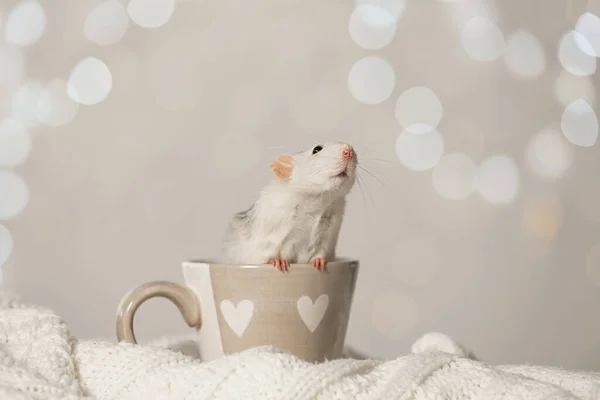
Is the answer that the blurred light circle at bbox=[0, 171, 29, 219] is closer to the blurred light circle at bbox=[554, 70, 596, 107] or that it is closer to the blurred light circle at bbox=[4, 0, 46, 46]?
the blurred light circle at bbox=[4, 0, 46, 46]

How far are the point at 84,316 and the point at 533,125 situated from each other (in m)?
1.00

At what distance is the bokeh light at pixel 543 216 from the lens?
1.38m

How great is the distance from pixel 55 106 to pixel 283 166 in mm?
737

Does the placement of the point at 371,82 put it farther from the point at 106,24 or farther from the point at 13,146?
the point at 13,146

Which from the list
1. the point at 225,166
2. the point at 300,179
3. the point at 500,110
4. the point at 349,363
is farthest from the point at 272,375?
the point at 500,110

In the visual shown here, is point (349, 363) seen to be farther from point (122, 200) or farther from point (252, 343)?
point (122, 200)

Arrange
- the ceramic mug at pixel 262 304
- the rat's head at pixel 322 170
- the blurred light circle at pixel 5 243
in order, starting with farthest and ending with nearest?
the blurred light circle at pixel 5 243
the rat's head at pixel 322 170
the ceramic mug at pixel 262 304

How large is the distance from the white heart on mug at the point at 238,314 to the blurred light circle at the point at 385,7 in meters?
0.88

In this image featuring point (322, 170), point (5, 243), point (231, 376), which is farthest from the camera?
point (5, 243)

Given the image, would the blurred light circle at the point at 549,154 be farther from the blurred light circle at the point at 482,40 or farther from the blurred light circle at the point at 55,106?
the blurred light circle at the point at 55,106

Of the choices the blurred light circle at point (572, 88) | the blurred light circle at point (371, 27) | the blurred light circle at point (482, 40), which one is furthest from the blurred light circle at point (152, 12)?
the blurred light circle at point (572, 88)

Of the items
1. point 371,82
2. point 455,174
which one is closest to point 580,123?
point 455,174

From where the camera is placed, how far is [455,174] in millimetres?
1371

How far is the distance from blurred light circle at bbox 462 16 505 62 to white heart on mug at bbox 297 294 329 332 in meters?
0.88
